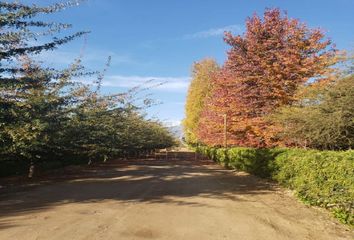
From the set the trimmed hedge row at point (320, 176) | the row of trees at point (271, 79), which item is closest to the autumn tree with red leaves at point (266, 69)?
the row of trees at point (271, 79)

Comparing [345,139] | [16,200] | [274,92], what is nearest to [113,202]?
[16,200]

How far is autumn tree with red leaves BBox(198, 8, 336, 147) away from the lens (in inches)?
909

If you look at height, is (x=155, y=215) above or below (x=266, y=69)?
below

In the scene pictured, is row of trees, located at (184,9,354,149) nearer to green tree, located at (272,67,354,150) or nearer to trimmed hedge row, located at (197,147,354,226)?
green tree, located at (272,67,354,150)

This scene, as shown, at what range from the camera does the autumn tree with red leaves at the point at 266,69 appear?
23.1 meters

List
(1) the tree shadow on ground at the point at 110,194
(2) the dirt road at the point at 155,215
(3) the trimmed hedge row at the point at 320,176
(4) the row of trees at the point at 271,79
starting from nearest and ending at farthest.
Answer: (2) the dirt road at the point at 155,215 → (3) the trimmed hedge row at the point at 320,176 → (1) the tree shadow on ground at the point at 110,194 → (4) the row of trees at the point at 271,79

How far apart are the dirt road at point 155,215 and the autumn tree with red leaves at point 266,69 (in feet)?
35.0

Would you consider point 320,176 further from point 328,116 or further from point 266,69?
point 266,69

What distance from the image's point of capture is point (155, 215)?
9227 millimetres

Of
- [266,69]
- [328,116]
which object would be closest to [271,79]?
[266,69]

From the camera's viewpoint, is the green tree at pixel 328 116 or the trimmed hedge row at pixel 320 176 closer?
the trimmed hedge row at pixel 320 176

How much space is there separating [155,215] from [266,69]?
16489mm

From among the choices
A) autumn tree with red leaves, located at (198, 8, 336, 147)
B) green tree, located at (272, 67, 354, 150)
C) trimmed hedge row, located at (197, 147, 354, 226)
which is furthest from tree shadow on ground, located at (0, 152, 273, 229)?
autumn tree with red leaves, located at (198, 8, 336, 147)

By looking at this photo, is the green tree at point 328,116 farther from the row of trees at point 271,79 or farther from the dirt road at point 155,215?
the dirt road at point 155,215
